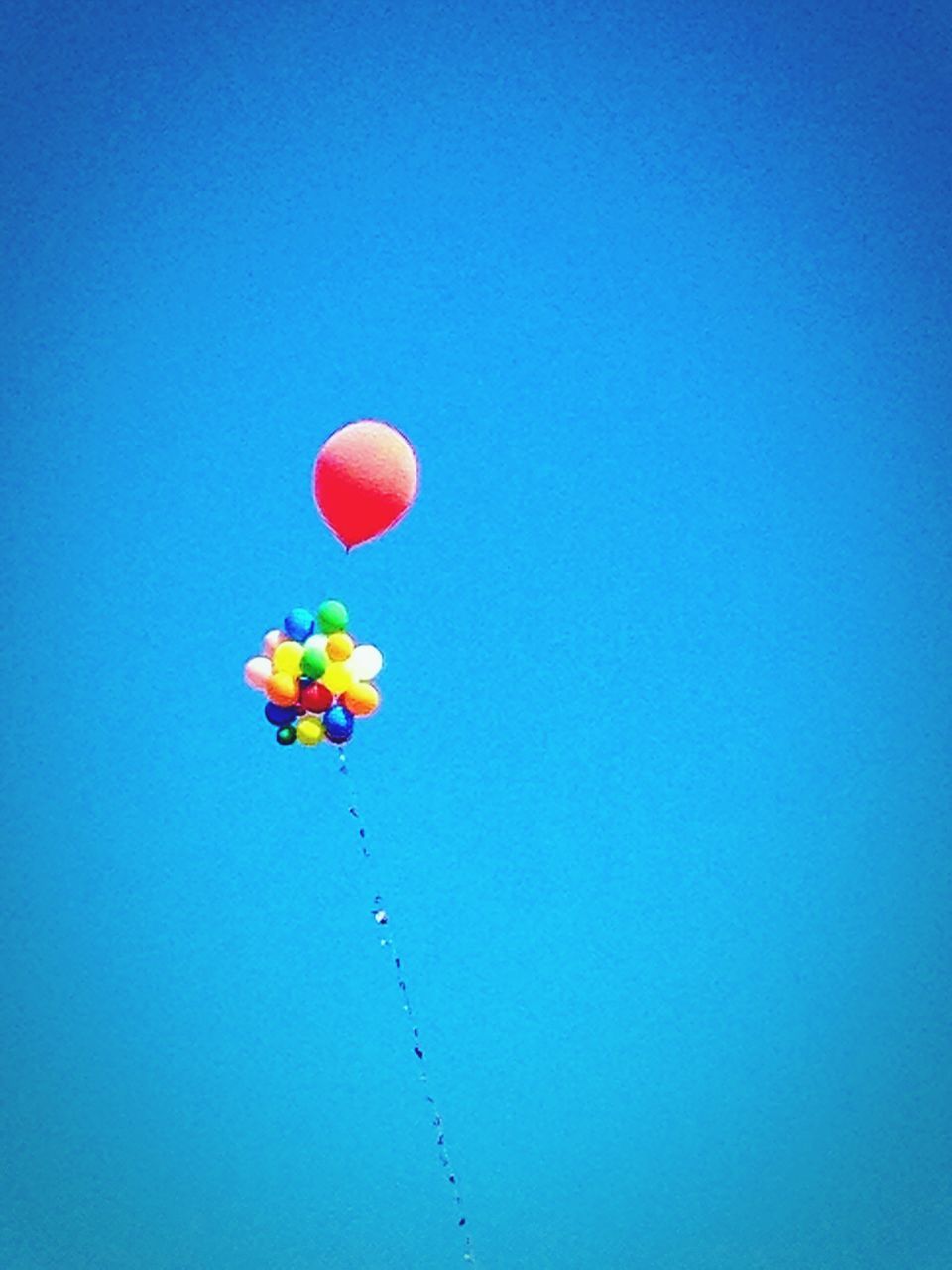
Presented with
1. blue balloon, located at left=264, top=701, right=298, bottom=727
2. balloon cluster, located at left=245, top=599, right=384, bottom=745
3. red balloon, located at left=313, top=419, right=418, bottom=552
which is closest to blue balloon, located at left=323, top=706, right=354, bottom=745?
balloon cluster, located at left=245, top=599, right=384, bottom=745

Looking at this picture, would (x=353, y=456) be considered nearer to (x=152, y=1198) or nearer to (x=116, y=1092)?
(x=116, y=1092)

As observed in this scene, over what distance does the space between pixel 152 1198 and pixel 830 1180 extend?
333 cm

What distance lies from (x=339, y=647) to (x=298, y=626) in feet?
0.48

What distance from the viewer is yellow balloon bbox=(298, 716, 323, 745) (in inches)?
132

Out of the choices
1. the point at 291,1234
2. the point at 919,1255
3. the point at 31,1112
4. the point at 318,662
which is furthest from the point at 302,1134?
the point at 318,662

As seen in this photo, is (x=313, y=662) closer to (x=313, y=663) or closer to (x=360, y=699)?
(x=313, y=663)

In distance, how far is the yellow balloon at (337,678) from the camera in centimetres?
330

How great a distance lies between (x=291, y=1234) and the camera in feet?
17.9

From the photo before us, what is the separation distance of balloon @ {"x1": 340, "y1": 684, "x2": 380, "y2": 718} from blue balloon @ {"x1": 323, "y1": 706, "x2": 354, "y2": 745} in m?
0.03

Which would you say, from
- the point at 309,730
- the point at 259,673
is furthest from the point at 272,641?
the point at 309,730

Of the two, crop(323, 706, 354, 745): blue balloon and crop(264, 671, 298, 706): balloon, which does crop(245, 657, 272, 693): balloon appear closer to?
crop(264, 671, 298, 706): balloon

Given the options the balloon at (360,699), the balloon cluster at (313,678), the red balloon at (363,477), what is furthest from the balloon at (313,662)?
the red balloon at (363,477)

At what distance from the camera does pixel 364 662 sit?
135 inches

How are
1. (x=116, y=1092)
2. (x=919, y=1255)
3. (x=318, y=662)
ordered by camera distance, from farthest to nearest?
(x=116, y=1092) → (x=919, y=1255) → (x=318, y=662)
